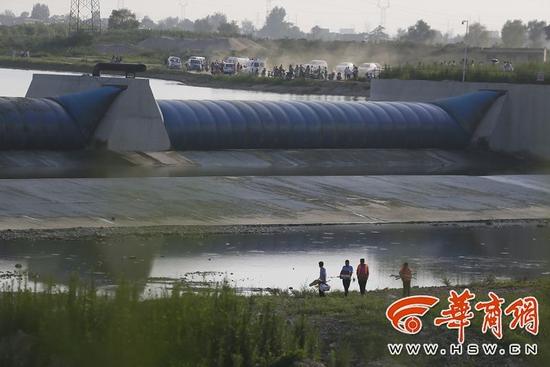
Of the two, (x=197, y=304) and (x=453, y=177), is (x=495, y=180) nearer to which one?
(x=453, y=177)

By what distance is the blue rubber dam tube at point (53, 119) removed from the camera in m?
50.8

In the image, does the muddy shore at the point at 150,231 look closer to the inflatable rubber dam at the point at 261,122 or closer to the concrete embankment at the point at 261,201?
the concrete embankment at the point at 261,201

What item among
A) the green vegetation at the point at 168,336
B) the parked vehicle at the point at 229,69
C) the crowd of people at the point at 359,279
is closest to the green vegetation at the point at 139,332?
the green vegetation at the point at 168,336

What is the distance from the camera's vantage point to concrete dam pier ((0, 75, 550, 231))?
4147cm

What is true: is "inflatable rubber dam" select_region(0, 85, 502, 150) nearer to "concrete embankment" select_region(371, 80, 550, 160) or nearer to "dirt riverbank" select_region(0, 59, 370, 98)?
"concrete embankment" select_region(371, 80, 550, 160)

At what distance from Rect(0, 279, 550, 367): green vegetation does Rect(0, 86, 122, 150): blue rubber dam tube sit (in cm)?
3025

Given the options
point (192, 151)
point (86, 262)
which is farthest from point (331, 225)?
point (192, 151)

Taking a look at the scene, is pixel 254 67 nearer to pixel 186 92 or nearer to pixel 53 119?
pixel 186 92

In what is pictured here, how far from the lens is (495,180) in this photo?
176ft

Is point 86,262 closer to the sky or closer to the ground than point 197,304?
closer to the ground

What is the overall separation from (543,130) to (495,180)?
1051cm

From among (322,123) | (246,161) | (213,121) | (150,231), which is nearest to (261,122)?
(213,121)

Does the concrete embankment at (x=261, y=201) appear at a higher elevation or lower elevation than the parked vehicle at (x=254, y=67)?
higher

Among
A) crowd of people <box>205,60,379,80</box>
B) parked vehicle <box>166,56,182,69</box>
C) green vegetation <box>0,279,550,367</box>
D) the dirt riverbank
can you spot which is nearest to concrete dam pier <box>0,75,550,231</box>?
green vegetation <box>0,279,550,367</box>
